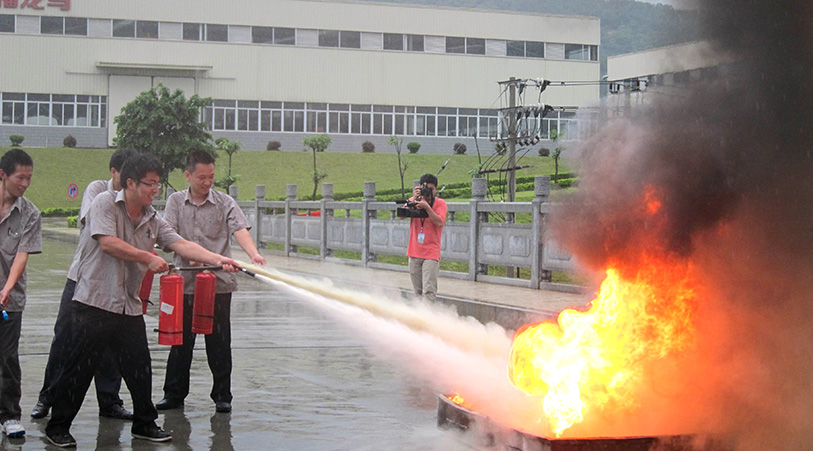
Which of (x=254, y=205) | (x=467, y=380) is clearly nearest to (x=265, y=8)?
(x=254, y=205)

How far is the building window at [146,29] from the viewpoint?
62.8 m

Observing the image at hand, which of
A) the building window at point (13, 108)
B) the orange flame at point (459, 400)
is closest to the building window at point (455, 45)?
the building window at point (13, 108)

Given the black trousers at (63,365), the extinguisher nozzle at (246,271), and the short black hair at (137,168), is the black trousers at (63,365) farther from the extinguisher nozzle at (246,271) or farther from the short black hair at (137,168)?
the extinguisher nozzle at (246,271)

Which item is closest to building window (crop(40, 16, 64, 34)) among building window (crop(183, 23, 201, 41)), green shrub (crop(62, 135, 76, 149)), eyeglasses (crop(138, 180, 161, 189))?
green shrub (crop(62, 135, 76, 149))

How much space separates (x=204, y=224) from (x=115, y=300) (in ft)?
4.81

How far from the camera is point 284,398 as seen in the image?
8.14 m

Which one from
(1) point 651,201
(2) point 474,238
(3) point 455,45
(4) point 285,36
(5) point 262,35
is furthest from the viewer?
(3) point 455,45

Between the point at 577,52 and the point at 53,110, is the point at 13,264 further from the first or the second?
the point at 577,52

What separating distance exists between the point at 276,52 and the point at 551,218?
5927 centimetres

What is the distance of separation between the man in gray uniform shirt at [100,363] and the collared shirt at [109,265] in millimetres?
193

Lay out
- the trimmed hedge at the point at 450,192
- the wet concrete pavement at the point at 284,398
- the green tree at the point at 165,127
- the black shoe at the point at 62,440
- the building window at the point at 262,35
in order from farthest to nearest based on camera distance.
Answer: the building window at the point at 262,35 < the green tree at the point at 165,127 < the trimmed hedge at the point at 450,192 < the wet concrete pavement at the point at 284,398 < the black shoe at the point at 62,440

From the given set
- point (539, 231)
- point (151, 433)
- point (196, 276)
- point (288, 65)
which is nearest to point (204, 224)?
point (196, 276)

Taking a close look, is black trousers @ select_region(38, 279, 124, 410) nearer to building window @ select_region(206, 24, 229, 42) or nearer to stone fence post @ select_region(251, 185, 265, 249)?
stone fence post @ select_region(251, 185, 265, 249)

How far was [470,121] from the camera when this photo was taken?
6881 centimetres
